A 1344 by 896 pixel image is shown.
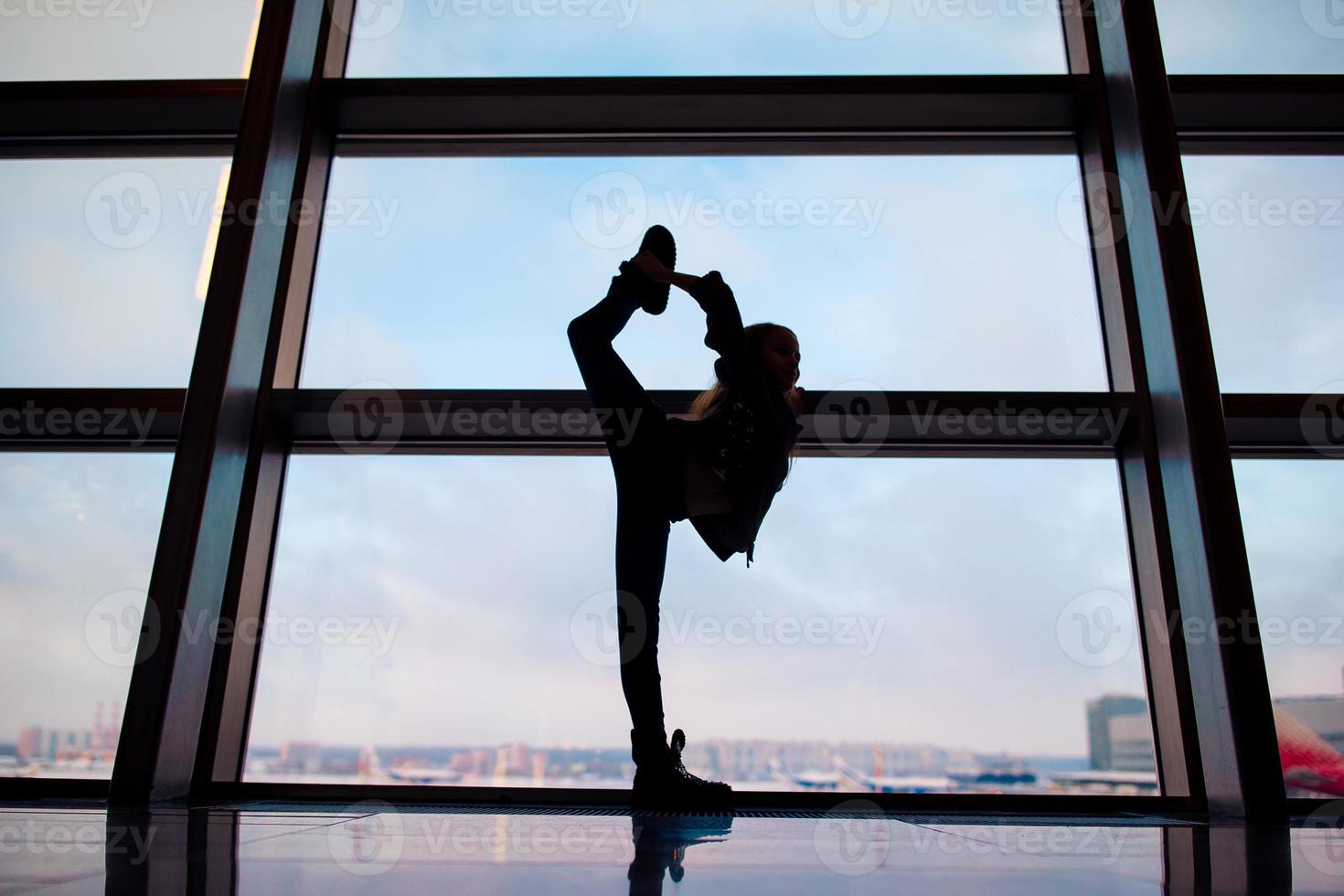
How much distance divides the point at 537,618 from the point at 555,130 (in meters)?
1.39

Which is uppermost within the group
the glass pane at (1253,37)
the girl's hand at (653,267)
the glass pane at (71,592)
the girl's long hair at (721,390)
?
the glass pane at (1253,37)

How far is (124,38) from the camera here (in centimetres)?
289

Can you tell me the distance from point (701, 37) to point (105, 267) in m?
1.85

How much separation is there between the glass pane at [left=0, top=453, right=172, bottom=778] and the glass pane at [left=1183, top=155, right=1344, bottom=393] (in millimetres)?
2794

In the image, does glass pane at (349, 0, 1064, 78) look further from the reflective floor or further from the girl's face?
the reflective floor

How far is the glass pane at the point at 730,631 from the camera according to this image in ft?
7.27

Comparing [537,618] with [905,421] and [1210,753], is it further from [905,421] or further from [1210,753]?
[1210,753]

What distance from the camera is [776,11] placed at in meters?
2.89

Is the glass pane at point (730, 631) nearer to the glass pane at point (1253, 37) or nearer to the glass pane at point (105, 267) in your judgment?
the glass pane at point (105, 267)

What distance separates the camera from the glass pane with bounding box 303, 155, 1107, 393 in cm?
249

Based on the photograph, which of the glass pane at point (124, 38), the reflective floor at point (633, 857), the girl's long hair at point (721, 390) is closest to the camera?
the reflective floor at point (633, 857)

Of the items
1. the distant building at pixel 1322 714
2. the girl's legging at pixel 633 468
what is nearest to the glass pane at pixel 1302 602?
the distant building at pixel 1322 714

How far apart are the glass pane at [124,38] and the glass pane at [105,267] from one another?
319mm

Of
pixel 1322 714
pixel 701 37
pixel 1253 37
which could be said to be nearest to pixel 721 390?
pixel 701 37
